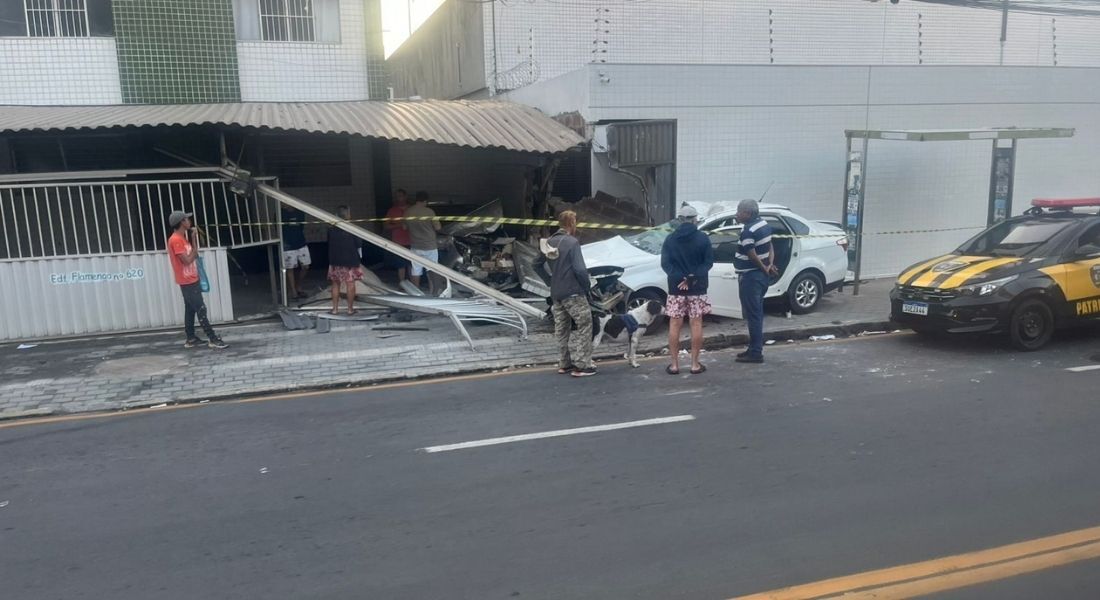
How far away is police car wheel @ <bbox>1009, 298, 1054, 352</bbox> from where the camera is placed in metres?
9.29

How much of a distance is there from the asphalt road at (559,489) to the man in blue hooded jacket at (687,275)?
50cm

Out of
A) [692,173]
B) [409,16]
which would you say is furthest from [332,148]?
[409,16]

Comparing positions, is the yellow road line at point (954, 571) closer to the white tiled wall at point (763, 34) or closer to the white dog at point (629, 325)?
the white dog at point (629, 325)

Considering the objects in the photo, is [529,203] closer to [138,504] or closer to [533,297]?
[533,297]

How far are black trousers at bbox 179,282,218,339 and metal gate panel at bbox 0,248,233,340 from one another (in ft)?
3.85

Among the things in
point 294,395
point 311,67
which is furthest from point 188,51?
point 294,395

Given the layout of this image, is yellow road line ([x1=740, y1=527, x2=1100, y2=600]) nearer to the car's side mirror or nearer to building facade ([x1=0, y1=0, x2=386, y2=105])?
the car's side mirror

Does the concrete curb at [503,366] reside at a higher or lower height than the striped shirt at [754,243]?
lower

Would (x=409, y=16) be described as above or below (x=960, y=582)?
above

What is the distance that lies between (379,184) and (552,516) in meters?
12.7

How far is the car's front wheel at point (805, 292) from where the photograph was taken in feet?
37.7

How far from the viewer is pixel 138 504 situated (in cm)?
558

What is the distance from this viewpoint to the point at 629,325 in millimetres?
9078

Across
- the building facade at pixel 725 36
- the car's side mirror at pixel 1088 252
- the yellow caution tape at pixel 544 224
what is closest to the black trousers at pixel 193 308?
the yellow caution tape at pixel 544 224
